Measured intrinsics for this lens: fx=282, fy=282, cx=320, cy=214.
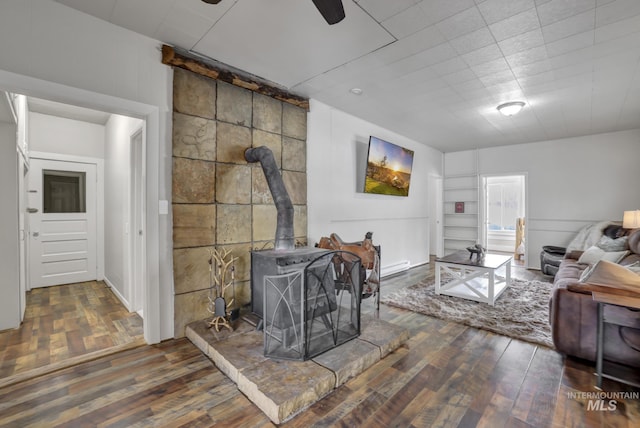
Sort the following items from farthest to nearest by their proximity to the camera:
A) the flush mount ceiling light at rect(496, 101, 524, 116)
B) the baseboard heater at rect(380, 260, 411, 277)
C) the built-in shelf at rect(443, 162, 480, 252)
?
1. the built-in shelf at rect(443, 162, 480, 252)
2. the baseboard heater at rect(380, 260, 411, 277)
3. the flush mount ceiling light at rect(496, 101, 524, 116)

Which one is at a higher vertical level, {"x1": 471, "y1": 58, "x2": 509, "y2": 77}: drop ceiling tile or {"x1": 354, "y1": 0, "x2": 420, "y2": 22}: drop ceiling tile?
{"x1": 471, "y1": 58, "x2": 509, "y2": 77}: drop ceiling tile

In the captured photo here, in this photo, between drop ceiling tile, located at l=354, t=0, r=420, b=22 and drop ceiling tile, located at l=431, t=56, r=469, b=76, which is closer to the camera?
drop ceiling tile, located at l=354, t=0, r=420, b=22

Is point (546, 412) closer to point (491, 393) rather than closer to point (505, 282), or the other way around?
point (491, 393)

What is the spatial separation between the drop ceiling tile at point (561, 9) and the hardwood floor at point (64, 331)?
4.10 metres

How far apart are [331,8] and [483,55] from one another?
193cm

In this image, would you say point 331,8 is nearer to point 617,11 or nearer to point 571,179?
point 617,11

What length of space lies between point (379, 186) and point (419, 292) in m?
1.80

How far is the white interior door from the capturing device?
13.6 ft

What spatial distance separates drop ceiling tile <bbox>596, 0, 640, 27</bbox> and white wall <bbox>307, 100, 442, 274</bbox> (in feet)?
8.94

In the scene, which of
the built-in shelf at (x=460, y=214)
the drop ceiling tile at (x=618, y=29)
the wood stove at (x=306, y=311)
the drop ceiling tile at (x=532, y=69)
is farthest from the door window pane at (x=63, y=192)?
the built-in shelf at (x=460, y=214)

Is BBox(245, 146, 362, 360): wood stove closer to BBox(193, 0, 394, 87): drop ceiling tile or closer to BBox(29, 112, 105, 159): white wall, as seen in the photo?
BBox(193, 0, 394, 87): drop ceiling tile

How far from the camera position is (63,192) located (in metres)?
4.42

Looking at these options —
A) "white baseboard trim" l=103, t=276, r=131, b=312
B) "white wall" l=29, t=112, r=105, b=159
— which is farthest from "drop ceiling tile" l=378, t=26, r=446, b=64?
"white wall" l=29, t=112, r=105, b=159

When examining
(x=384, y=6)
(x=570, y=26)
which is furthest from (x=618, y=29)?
(x=384, y=6)
